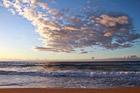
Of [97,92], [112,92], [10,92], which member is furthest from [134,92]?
[10,92]

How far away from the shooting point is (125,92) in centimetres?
620

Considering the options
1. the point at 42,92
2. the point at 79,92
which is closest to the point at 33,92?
the point at 42,92

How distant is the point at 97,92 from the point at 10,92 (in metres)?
4.88

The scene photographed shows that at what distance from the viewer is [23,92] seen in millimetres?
6348

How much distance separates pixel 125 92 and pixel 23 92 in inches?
227

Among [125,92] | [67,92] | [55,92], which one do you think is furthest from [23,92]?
[125,92]

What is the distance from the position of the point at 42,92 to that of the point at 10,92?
5.94 ft

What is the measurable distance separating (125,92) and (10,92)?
21.2 ft

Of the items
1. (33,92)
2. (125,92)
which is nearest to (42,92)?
(33,92)

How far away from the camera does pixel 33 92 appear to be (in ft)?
20.7

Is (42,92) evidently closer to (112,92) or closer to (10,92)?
(10,92)

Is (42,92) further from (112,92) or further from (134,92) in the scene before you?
(134,92)

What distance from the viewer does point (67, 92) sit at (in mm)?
6195

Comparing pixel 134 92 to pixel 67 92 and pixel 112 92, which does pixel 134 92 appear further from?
pixel 67 92
